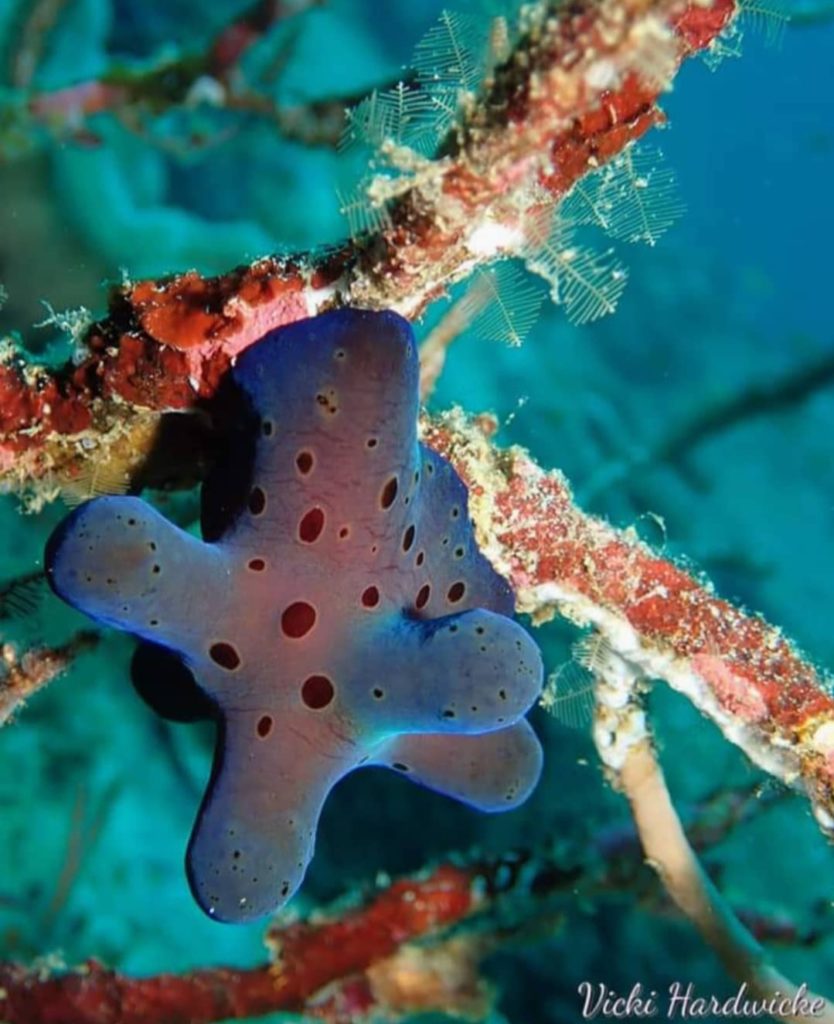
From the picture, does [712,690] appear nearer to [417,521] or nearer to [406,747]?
[406,747]

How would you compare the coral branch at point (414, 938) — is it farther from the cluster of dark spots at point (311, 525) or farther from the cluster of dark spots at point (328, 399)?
the cluster of dark spots at point (328, 399)

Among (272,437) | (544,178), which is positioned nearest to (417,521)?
(272,437)

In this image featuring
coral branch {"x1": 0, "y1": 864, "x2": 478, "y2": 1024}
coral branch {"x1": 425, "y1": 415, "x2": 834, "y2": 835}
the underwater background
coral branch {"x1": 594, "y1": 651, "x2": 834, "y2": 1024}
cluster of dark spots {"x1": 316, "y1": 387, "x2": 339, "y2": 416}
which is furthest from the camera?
the underwater background

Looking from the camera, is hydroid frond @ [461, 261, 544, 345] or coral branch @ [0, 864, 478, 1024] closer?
hydroid frond @ [461, 261, 544, 345]

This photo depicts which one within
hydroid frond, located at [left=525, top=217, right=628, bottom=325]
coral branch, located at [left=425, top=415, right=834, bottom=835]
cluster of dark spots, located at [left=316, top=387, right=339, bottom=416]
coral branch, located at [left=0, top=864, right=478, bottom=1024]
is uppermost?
coral branch, located at [left=425, top=415, right=834, bottom=835]

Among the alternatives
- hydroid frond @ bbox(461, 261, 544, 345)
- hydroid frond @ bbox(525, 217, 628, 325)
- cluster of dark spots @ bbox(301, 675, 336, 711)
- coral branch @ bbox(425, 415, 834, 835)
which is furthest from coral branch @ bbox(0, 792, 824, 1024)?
hydroid frond @ bbox(525, 217, 628, 325)
